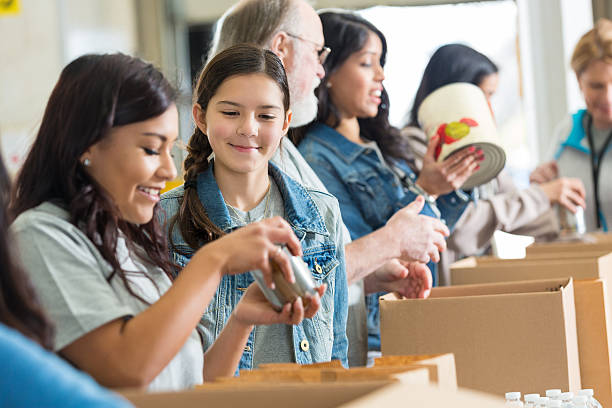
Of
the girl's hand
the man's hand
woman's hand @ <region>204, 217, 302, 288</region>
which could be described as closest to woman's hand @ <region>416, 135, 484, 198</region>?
the man's hand

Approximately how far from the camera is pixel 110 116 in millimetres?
971

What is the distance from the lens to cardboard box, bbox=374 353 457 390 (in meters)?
0.88

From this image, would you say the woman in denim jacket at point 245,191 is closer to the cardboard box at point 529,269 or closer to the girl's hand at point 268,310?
the girl's hand at point 268,310

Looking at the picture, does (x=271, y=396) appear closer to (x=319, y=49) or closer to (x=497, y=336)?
(x=497, y=336)

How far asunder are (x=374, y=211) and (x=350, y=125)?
23 centimetres

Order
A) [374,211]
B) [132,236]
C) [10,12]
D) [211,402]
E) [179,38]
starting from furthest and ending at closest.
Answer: [179,38] → [10,12] → [374,211] → [132,236] → [211,402]

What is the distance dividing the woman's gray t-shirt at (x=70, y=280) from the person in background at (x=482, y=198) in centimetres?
142

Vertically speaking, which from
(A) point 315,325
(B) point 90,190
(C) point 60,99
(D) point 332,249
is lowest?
(A) point 315,325

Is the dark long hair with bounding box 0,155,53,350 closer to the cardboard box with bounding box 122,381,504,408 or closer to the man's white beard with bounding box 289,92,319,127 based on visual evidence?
the cardboard box with bounding box 122,381,504,408

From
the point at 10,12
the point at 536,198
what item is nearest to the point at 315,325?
the point at 536,198

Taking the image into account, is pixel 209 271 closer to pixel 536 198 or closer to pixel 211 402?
pixel 211 402

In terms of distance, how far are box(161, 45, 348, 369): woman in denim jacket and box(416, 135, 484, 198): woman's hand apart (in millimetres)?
446

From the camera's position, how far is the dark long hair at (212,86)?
1353 millimetres

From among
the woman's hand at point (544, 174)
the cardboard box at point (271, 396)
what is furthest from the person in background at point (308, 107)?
the woman's hand at point (544, 174)
